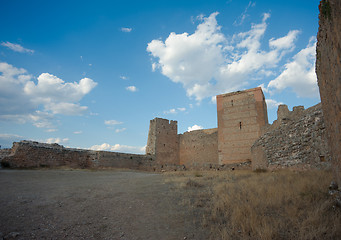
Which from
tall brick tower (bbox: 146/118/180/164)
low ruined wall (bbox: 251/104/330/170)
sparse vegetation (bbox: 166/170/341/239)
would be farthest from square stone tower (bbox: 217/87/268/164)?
sparse vegetation (bbox: 166/170/341/239)

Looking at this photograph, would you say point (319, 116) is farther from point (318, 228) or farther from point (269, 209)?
point (318, 228)

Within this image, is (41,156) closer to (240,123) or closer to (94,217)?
(94,217)

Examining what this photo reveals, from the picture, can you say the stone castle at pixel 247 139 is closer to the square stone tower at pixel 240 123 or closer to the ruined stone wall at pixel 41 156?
the square stone tower at pixel 240 123

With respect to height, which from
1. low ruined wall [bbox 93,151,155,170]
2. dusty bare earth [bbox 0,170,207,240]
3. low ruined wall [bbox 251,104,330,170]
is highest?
low ruined wall [bbox 251,104,330,170]

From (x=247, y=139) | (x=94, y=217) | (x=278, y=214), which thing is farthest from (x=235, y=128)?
(x=94, y=217)

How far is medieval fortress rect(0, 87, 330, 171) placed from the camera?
261 inches

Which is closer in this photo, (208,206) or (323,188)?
(323,188)

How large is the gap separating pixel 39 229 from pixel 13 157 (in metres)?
11.3

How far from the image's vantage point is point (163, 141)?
23703 millimetres

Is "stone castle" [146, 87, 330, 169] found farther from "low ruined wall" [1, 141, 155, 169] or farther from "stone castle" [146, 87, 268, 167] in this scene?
"low ruined wall" [1, 141, 155, 169]

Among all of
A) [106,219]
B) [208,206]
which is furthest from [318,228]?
[106,219]

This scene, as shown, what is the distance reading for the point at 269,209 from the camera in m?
3.33

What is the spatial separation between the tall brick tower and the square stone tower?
28.7 ft

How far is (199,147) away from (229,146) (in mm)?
6601
